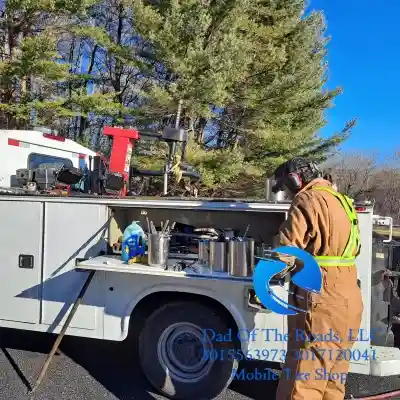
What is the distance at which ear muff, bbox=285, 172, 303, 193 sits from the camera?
2.81 m

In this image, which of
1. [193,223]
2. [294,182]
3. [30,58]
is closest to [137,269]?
[193,223]

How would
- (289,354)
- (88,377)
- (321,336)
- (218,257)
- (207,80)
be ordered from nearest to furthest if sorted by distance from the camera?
(321,336), (289,354), (218,257), (88,377), (207,80)

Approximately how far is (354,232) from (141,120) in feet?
38.8

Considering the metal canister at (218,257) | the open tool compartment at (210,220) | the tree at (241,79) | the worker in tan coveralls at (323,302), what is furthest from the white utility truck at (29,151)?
the tree at (241,79)

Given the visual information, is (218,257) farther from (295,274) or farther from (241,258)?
(295,274)

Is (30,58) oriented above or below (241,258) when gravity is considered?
above

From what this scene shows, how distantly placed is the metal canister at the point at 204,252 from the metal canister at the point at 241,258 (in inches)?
10.4

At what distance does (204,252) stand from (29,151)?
11.2 feet

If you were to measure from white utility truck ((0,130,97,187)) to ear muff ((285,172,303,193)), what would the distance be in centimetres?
380

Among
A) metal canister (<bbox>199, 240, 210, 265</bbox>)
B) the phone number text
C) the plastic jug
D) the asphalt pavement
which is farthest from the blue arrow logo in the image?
the asphalt pavement

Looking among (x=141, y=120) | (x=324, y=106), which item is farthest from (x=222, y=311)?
(x=324, y=106)

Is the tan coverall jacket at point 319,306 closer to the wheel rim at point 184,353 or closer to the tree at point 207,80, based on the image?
the wheel rim at point 184,353

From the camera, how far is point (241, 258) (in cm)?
309

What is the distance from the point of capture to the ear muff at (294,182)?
110 inches
